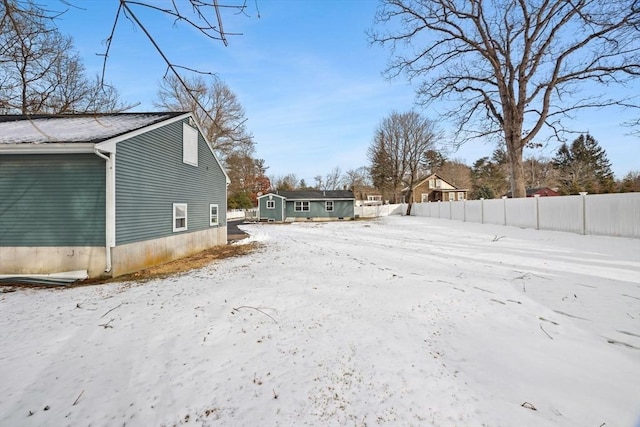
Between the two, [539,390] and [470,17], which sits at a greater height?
[470,17]

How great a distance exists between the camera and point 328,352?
327cm

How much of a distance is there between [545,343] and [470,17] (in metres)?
17.8

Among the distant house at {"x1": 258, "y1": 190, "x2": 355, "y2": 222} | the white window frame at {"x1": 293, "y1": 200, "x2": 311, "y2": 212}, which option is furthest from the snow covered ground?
the white window frame at {"x1": 293, "y1": 200, "x2": 311, "y2": 212}

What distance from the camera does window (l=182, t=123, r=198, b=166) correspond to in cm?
1034

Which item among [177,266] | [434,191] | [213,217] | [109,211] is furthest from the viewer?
[434,191]

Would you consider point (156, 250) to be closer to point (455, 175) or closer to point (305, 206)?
point (305, 206)

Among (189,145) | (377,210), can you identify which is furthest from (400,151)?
(189,145)

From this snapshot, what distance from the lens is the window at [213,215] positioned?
41.3ft

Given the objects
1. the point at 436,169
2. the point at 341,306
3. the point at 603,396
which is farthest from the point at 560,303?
the point at 436,169

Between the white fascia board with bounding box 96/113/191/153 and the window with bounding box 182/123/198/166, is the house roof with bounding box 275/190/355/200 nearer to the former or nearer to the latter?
the window with bounding box 182/123/198/166

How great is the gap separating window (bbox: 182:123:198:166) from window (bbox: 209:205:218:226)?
2.33m

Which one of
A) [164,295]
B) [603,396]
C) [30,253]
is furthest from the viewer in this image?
[30,253]

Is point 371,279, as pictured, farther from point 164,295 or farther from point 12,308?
point 12,308

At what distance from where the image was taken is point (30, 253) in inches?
272
